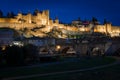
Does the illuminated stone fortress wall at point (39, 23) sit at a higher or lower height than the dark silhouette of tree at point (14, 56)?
higher

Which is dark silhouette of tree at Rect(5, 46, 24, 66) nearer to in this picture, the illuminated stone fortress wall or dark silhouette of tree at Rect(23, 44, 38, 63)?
dark silhouette of tree at Rect(23, 44, 38, 63)

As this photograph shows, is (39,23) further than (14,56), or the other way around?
(39,23)

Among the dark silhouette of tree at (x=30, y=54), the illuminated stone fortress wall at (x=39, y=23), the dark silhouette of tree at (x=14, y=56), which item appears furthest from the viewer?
the illuminated stone fortress wall at (x=39, y=23)

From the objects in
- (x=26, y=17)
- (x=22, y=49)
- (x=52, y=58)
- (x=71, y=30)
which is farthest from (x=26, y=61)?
(x=71, y=30)

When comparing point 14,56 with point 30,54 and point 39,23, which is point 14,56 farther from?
point 39,23

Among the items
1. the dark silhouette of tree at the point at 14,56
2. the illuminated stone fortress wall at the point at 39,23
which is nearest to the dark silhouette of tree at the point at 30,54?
the dark silhouette of tree at the point at 14,56

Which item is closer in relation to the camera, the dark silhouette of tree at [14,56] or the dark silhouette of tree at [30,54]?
the dark silhouette of tree at [14,56]

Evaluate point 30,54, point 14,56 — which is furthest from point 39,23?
point 14,56

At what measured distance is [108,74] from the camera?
3003 cm

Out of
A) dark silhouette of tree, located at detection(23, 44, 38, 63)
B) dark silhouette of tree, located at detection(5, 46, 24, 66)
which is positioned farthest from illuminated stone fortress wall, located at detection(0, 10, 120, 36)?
dark silhouette of tree, located at detection(5, 46, 24, 66)

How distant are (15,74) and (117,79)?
10357 millimetres

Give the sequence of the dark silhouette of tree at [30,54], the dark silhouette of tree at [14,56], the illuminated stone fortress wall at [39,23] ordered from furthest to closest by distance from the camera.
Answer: the illuminated stone fortress wall at [39,23] < the dark silhouette of tree at [30,54] < the dark silhouette of tree at [14,56]

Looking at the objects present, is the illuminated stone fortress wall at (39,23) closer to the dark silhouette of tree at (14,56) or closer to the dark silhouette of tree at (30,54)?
the dark silhouette of tree at (30,54)

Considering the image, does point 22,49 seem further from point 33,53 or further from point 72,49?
point 72,49
